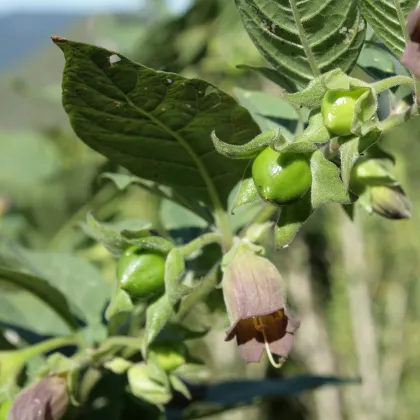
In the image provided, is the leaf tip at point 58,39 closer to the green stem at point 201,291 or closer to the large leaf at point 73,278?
the green stem at point 201,291

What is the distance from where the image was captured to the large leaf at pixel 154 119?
60cm

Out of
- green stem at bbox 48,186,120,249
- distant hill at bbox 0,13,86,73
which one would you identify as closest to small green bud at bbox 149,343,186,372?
green stem at bbox 48,186,120,249

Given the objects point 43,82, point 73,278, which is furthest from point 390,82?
point 43,82

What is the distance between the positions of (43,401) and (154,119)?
0.95 feet

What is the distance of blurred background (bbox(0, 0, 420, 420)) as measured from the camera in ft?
5.16

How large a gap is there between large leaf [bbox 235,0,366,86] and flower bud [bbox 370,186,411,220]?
5.0 inches

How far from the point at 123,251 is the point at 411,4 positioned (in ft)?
1.13

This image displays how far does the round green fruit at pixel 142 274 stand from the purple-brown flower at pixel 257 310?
0.06m

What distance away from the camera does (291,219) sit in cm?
61

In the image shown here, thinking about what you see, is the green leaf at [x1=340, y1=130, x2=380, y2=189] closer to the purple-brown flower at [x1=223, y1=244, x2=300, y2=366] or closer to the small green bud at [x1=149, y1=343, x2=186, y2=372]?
the purple-brown flower at [x1=223, y1=244, x2=300, y2=366]

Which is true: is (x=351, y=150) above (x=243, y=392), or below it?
above

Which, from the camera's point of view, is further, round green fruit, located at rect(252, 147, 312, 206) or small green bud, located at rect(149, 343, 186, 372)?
small green bud, located at rect(149, 343, 186, 372)

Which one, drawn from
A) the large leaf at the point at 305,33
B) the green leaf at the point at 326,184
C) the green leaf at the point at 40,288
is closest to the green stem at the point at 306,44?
the large leaf at the point at 305,33

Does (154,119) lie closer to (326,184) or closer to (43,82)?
(326,184)
